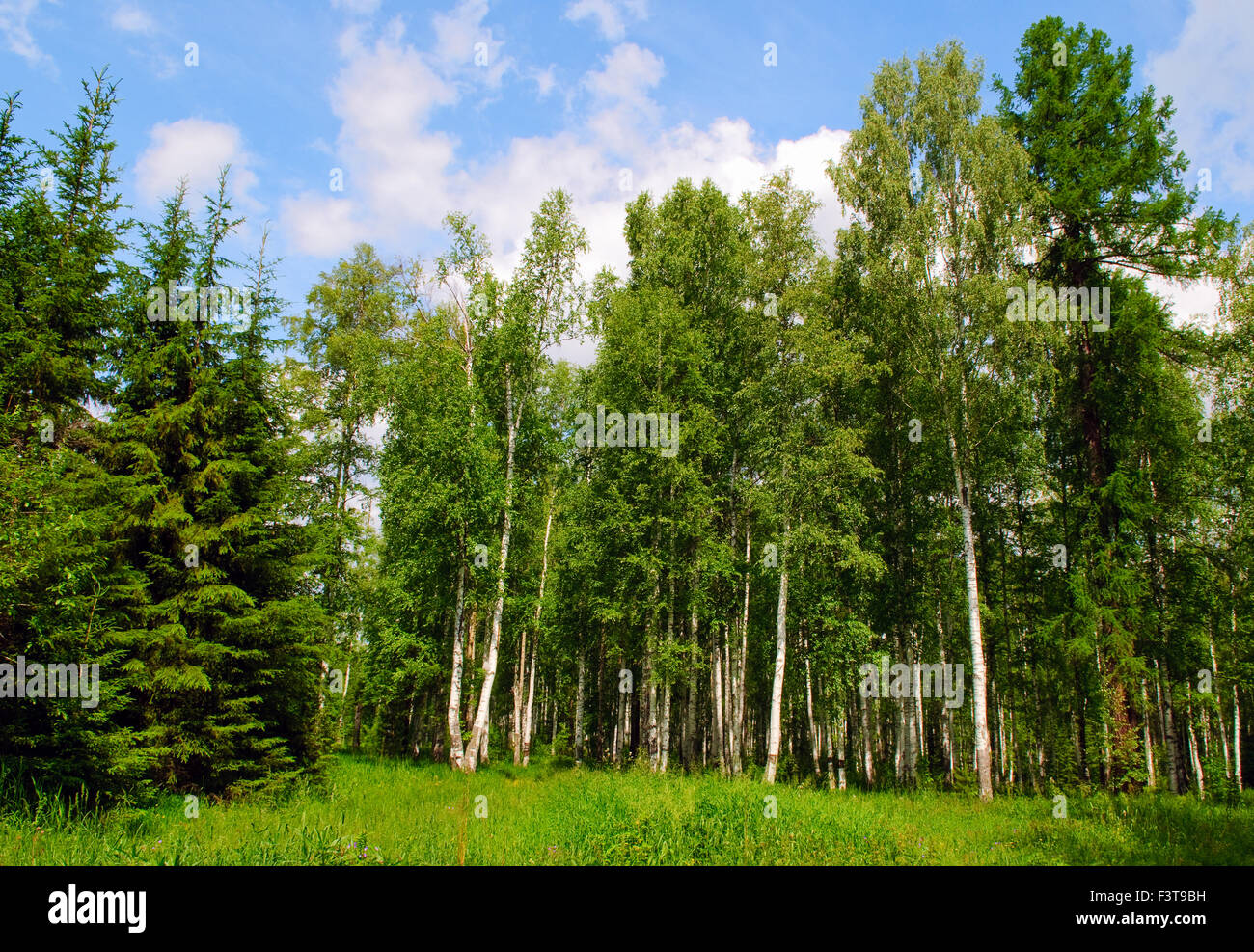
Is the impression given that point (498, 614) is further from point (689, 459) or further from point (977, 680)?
point (977, 680)

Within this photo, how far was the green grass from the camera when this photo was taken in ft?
23.2

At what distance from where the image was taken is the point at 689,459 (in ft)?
62.5

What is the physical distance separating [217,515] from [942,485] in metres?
21.7

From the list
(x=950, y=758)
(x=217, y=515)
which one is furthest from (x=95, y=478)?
(x=950, y=758)

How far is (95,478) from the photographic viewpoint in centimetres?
970

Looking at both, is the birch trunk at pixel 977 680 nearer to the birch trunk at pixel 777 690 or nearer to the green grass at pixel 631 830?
the green grass at pixel 631 830

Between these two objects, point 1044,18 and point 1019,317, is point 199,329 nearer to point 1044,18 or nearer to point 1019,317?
point 1019,317
